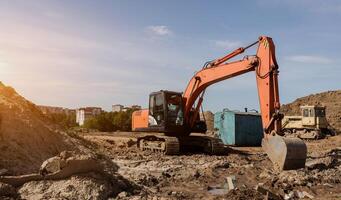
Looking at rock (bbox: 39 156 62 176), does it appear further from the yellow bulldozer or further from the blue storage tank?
the yellow bulldozer

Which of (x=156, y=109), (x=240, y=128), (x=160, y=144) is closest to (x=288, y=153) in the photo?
(x=160, y=144)

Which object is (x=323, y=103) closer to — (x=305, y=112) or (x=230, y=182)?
(x=305, y=112)

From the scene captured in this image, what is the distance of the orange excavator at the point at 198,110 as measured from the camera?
1259 cm

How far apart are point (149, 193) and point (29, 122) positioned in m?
6.58

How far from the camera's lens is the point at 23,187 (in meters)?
8.14

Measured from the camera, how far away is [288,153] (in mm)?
11023

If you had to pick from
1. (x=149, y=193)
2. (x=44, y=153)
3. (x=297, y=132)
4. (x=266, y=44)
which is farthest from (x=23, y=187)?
(x=297, y=132)

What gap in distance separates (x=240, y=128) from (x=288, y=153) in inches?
522

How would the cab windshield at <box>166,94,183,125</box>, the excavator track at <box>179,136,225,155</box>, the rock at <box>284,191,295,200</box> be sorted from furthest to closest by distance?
the cab windshield at <box>166,94,183,125</box>, the excavator track at <box>179,136,225,155</box>, the rock at <box>284,191,295,200</box>

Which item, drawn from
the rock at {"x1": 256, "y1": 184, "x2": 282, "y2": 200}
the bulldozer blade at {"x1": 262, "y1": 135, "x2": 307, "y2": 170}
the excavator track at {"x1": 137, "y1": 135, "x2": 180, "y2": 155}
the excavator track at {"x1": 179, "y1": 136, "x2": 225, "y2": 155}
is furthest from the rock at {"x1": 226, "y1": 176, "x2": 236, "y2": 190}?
the excavator track at {"x1": 179, "y1": 136, "x2": 225, "y2": 155}

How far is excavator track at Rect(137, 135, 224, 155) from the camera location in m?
16.5

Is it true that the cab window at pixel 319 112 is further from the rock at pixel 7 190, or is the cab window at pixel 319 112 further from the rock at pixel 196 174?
the rock at pixel 7 190

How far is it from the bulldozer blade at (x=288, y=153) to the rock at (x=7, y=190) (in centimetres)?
685

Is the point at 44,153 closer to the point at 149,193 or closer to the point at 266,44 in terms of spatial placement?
the point at 149,193
